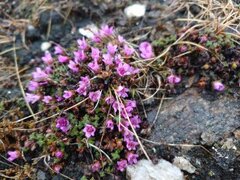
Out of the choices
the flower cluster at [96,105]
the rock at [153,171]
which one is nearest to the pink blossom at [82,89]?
the flower cluster at [96,105]

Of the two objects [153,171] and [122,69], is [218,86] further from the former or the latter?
[153,171]

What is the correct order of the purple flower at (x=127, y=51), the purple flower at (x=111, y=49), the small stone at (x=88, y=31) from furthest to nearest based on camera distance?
1. the small stone at (x=88, y=31)
2. the purple flower at (x=127, y=51)
3. the purple flower at (x=111, y=49)

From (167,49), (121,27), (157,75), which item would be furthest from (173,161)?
(121,27)

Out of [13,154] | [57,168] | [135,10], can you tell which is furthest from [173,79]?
[13,154]

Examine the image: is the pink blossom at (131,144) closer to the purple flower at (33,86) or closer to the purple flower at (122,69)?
the purple flower at (122,69)

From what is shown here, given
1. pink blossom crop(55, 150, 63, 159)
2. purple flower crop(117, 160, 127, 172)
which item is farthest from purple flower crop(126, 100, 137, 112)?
pink blossom crop(55, 150, 63, 159)

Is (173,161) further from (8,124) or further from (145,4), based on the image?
(145,4)
